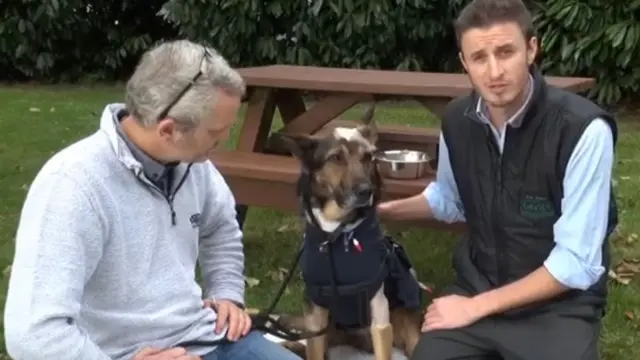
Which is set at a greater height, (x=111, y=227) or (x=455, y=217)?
(x=111, y=227)

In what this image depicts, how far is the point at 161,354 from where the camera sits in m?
2.78

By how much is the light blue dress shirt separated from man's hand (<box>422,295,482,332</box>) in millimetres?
329

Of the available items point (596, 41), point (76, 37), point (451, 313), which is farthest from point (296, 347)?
point (76, 37)

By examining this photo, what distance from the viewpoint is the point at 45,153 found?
8.23 metres

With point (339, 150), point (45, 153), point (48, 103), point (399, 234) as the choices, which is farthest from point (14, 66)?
point (339, 150)

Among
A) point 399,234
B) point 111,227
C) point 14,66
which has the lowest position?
point 14,66

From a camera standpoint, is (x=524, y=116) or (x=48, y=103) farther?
(x=48, y=103)

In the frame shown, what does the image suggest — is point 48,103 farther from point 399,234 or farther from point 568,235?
point 568,235

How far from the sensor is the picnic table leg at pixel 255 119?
5250 mm

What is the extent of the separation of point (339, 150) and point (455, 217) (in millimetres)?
548

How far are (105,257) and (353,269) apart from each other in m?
1.34

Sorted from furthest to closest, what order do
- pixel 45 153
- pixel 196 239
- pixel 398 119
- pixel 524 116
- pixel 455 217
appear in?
pixel 398 119
pixel 45 153
pixel 455 217
pixel 524 116
pixel 196 239

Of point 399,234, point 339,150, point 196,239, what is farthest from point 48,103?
point 196,239

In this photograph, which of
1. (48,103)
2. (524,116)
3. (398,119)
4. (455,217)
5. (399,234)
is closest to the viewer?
(524,116)
